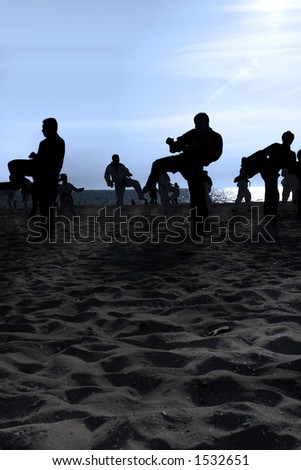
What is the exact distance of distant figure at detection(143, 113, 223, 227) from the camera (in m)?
11.8

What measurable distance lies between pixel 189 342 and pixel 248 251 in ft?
18.3

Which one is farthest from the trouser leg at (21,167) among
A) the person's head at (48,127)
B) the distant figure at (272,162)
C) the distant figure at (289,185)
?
the distant figure at (289,185)

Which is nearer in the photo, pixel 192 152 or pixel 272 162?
pixel 192 152

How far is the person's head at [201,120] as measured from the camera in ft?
38.8

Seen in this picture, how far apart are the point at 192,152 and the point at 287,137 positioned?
2.97 m

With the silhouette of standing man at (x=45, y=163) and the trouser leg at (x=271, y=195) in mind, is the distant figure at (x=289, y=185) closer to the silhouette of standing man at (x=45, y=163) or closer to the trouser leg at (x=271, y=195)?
the trouser leg at (x=271, y=195)

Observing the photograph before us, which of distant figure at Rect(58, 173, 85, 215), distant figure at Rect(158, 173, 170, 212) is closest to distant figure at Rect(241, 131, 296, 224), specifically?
distant figure at Rect(158, 173, 170, 212)

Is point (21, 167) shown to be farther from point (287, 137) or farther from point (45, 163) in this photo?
point (287, 137)

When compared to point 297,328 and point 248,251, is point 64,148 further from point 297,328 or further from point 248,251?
point 297,328

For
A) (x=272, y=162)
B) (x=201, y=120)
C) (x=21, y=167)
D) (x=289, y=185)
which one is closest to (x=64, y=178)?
(x=289, y=185)

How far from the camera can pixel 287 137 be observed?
44.6ft

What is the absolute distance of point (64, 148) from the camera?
1256 centimetres

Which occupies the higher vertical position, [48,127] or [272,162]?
[48,127]

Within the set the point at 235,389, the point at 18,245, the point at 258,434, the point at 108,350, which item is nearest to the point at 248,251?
the point at 18,245
